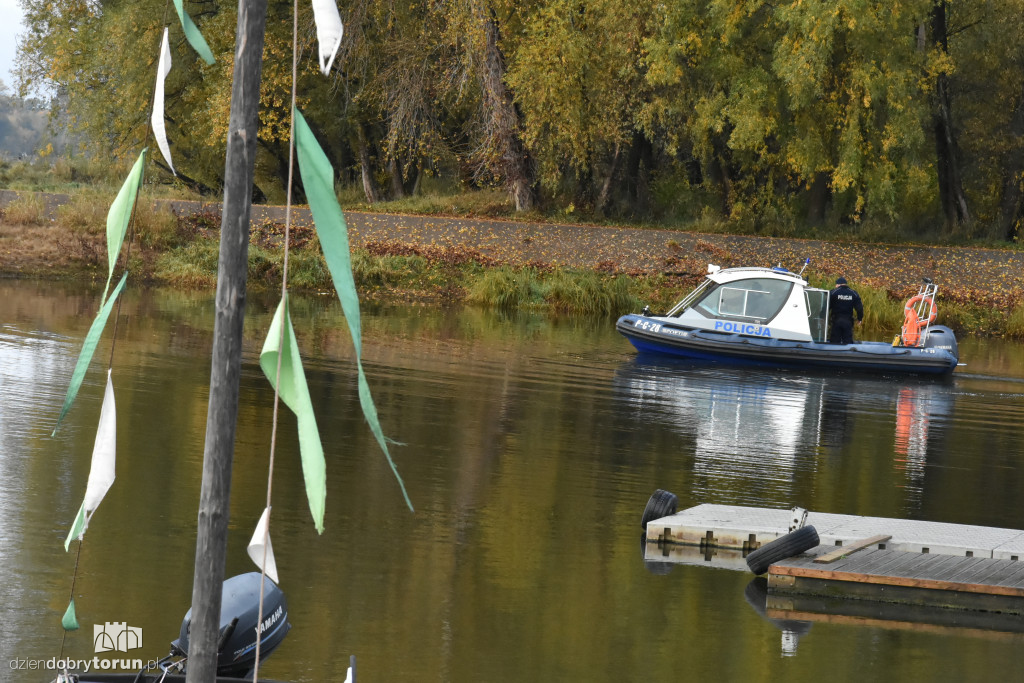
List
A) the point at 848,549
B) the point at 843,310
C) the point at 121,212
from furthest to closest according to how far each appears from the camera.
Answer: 1. the point at 843,310
2. the point at 848,549
3. the point at 121,212

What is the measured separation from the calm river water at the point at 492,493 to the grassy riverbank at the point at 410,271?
940 centimetres

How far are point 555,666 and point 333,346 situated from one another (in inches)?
614

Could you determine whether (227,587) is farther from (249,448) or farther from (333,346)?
(333,346)

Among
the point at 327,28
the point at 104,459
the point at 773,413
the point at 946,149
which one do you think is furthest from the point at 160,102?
the point at 946,149

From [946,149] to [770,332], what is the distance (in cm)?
1852

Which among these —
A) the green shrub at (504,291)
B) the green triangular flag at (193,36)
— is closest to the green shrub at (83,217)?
the green shrub at (504,291)

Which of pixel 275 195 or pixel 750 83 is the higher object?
pixel 750 83

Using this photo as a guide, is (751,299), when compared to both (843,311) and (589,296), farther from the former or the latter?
(589,296)

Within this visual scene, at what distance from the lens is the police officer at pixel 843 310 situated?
86.1 ft

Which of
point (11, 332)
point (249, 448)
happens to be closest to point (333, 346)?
point (11, 332)

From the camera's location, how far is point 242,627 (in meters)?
6.21

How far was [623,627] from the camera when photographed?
9000 mm

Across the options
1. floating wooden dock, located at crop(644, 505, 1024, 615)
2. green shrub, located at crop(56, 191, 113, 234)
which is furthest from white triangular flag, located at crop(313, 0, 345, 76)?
green shrub, located at crop(56, 191, 113, 234)

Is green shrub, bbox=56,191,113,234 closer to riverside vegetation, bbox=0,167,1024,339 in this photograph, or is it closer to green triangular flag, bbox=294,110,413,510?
riverside vegetation, bbox=0,167,1024,339
